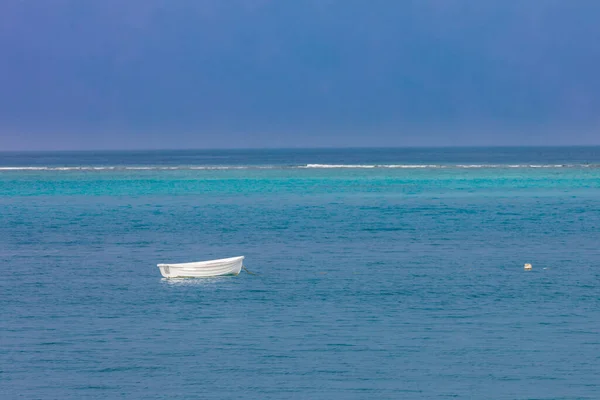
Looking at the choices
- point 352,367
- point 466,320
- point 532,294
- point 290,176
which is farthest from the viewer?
point 290,176

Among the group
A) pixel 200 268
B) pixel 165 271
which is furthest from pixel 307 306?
pixel 165 271

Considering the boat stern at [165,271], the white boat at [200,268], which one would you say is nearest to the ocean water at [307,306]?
the boat stern at [165,271]

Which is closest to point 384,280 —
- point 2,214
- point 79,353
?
point 79,353

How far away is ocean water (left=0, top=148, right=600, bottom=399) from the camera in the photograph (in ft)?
64.2

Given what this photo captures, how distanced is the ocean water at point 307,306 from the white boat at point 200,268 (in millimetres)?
514

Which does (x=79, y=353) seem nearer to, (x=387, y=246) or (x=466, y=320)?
(x=466, y=320)

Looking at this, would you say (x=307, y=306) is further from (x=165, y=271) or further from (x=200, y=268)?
(x=165, y=271)

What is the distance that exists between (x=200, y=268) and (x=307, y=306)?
668 centimetres

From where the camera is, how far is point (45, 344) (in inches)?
893

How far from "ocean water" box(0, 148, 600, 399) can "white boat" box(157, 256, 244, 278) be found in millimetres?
514

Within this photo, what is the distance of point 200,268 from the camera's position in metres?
32.4

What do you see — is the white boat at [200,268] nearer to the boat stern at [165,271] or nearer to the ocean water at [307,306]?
the boat stern at [165,271]

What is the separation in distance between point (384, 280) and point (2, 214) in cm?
4017

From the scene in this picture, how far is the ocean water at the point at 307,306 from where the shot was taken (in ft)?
64.2
